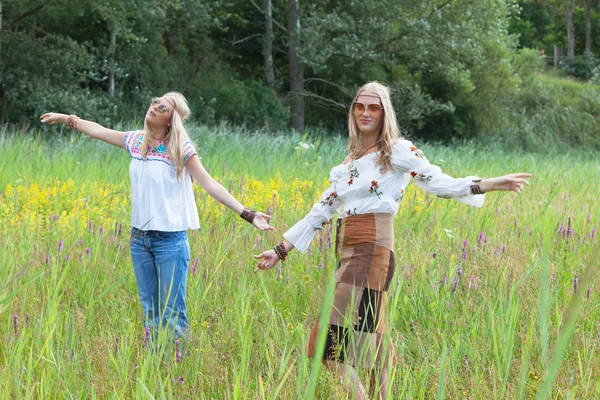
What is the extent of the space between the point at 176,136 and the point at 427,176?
4.27 ft

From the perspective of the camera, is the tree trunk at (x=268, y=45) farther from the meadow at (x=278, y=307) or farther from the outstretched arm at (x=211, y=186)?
the outstretched arm at (x=211, y=186)

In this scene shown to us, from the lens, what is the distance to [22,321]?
3285mm

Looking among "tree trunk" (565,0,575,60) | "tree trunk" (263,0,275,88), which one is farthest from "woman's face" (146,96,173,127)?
"tree trunk" (565,0,575,60)

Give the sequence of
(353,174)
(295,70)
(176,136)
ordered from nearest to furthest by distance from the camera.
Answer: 1. (353,174)
2. (176,136)
3. (295,70)

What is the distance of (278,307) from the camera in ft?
13.0

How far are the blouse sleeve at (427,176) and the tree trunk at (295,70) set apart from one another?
20.0m

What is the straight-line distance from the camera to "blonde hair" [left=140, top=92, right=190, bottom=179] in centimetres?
364

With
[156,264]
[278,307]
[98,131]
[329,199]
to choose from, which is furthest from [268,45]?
[329,199]

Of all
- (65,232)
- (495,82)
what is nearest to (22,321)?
(65,232)

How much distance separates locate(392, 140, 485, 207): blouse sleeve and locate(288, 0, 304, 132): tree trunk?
20.0 meters

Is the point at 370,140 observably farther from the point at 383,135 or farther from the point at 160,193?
the point at 160,193

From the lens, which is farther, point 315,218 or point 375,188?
point 315,218

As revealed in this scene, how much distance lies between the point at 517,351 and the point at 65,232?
10.4ft

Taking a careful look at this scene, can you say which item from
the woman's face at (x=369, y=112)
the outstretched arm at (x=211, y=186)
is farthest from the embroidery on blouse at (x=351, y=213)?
the outstretched arm at (x=211, y=186)
